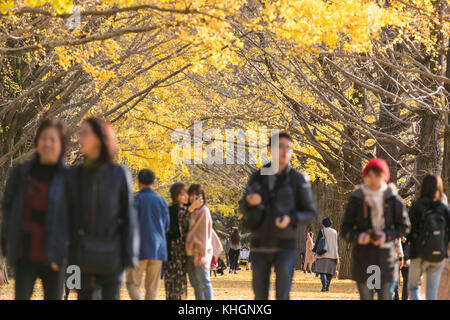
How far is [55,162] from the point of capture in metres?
6.03

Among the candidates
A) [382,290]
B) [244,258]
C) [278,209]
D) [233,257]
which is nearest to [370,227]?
[382,290]

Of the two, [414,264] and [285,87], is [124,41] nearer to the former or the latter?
[285,87]

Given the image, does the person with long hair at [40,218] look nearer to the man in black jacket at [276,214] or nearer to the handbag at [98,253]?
the handbag at [98,253]

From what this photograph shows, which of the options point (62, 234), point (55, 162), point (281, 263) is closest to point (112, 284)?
point (62, 234)

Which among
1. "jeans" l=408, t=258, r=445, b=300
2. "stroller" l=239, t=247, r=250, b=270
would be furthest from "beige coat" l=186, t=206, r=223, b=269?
"stroller" l=239, t=247, r=250, b=270

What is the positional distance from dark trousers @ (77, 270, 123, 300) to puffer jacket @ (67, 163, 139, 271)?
13cm

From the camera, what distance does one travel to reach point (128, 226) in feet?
19.5

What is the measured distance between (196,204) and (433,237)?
3078 millimetres

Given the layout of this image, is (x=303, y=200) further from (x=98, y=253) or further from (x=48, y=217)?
(x=48, y=217)

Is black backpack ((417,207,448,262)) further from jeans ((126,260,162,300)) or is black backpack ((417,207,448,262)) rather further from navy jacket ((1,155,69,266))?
navy jacket ((1,155,69,266))

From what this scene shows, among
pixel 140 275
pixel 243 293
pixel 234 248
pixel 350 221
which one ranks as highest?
pixel 234 248

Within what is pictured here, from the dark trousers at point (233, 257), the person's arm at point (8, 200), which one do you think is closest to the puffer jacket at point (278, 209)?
the person's arm at point (8, 200)

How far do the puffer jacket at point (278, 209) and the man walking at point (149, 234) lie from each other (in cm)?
242

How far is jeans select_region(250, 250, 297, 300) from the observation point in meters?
7.15
